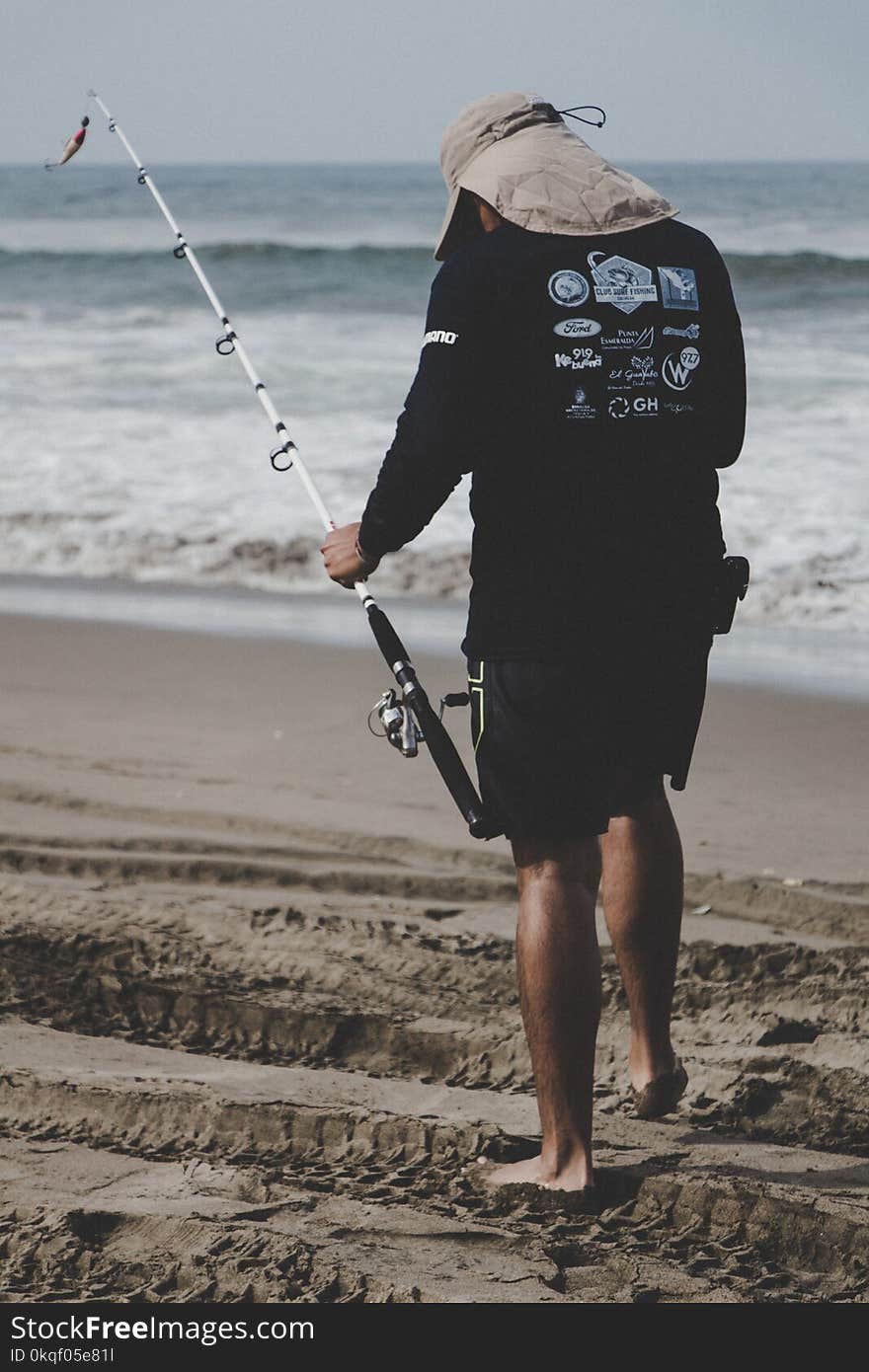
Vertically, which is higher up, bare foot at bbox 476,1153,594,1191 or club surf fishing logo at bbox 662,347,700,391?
club surf fishing logo at bbox 662,347,700,391

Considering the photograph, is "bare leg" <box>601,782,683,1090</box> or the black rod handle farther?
"bare leg" <box>601,782,683,1090</box>

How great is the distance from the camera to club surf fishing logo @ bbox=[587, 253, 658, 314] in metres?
2.26

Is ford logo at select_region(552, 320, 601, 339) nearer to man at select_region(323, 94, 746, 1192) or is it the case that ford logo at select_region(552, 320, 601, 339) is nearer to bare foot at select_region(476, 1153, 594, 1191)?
man at select_region(323, 94, 746, 1192)

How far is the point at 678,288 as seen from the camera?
2346 mm

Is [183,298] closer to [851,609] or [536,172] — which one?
[851,609]

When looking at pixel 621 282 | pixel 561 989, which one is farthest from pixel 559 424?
pixel 561 989

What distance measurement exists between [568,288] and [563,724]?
631mm

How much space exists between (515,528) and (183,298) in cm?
1572

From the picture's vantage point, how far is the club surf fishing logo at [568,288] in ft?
7.31

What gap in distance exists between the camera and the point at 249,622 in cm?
661

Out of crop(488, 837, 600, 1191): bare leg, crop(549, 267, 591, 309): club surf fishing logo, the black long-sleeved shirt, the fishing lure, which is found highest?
the fishing lure

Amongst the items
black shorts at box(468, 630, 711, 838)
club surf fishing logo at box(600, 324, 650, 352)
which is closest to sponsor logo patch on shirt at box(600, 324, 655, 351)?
club surf fishing logo at box(600, 324, 650, 352)

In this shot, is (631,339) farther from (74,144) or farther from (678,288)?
(74,144)
